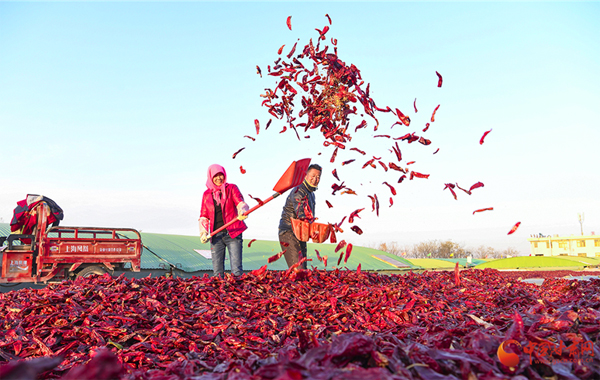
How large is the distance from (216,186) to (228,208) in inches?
16.6

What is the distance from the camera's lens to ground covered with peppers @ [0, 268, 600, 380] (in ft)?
5.08

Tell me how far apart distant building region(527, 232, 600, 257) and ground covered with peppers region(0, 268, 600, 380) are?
172 ft

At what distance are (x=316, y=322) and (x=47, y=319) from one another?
2.69m

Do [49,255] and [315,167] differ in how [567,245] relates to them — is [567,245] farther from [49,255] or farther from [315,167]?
[49,255]

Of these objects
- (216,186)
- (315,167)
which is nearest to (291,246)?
(315,167)

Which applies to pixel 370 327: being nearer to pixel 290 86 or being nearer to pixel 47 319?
pixel 47 319

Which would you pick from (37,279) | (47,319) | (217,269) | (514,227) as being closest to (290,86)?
(217,269)

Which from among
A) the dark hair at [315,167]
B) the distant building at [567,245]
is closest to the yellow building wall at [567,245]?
the distant building at [567,245]

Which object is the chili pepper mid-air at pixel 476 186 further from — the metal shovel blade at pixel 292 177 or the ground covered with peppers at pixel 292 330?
the metal shovel blade at pixel 292 177

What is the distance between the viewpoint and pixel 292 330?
10.8ft

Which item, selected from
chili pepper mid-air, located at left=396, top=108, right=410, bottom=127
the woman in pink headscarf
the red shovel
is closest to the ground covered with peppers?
the woman in pink headscarf

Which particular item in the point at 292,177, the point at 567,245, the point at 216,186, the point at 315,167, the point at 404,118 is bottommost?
the point at 567,245

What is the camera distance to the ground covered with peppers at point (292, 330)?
1549 millimetres

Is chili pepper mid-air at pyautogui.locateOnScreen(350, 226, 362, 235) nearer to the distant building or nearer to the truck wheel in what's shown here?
the truck wheel
